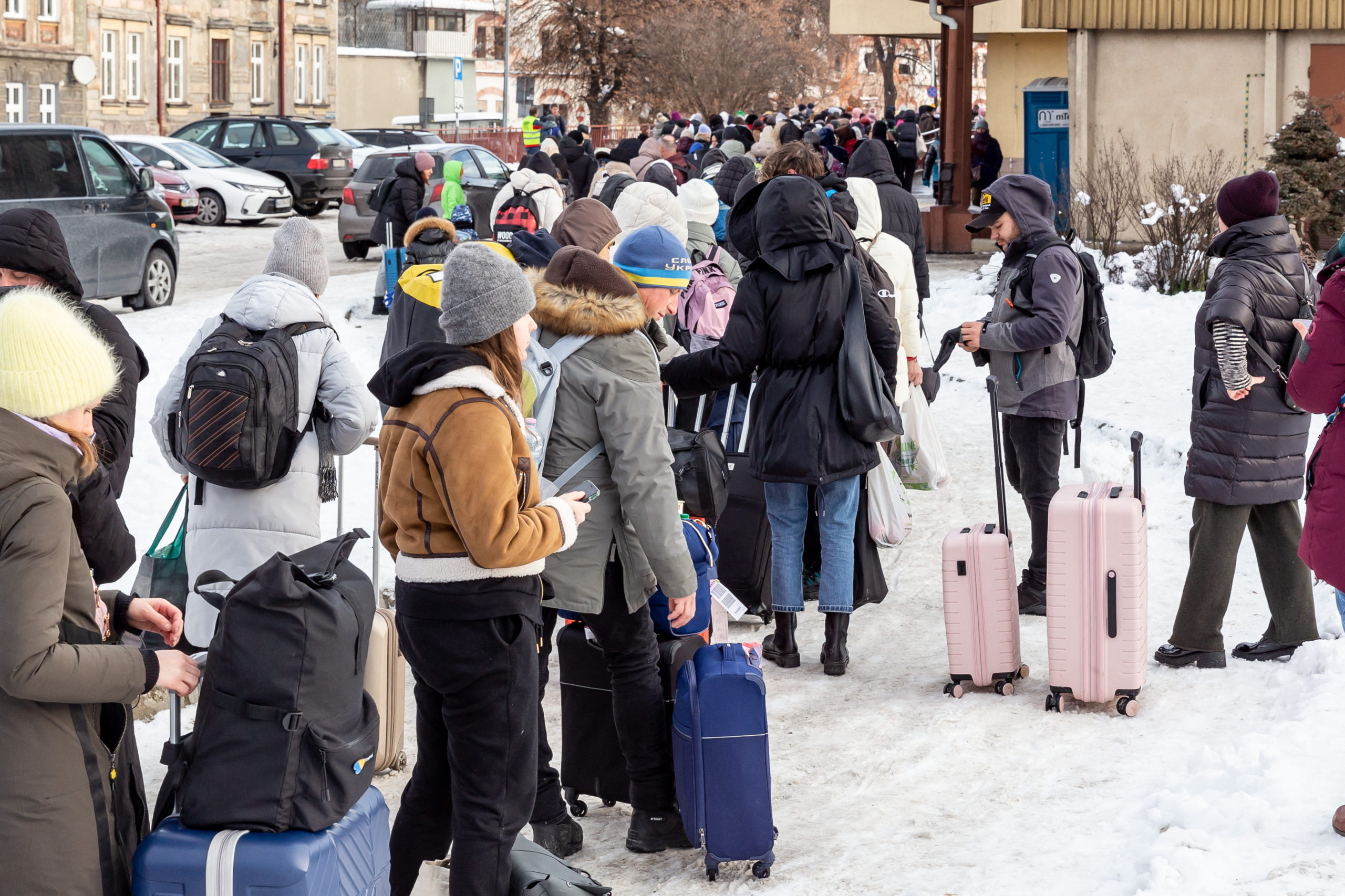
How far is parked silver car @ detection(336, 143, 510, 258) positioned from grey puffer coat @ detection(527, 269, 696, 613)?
12.3 metres

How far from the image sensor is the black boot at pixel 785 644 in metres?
6.12

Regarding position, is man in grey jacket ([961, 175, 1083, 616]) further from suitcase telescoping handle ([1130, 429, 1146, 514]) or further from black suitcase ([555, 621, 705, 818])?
black suitcase ([555, 621, 705, 818])

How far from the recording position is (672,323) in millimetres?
7551

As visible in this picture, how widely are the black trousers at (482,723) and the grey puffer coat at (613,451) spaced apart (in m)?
0.55

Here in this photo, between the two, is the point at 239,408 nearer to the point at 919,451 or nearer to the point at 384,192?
the point at 919,451

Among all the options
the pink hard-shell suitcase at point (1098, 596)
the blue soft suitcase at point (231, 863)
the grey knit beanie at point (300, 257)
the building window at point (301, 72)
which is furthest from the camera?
the building window at point (301, 72)

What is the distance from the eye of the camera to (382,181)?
1761cm

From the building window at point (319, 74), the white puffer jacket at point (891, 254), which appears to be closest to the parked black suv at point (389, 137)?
the building window at point (319, 74)

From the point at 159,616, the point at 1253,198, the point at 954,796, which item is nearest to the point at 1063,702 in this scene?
the point at 954,796

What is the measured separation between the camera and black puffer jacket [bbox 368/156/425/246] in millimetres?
14703

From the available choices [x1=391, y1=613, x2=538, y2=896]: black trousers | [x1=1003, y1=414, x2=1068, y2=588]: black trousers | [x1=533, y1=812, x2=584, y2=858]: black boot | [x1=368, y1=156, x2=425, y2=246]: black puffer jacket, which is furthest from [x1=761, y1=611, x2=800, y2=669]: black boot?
[x1=368, y1=156, x2=425, y2=246]: black puffer jacket

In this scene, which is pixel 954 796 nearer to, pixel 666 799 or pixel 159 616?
pixel 666 799

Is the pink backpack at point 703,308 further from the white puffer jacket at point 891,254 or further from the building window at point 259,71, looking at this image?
the building window at point 259,71

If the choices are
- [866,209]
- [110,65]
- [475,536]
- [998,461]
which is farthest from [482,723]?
[110,65]
